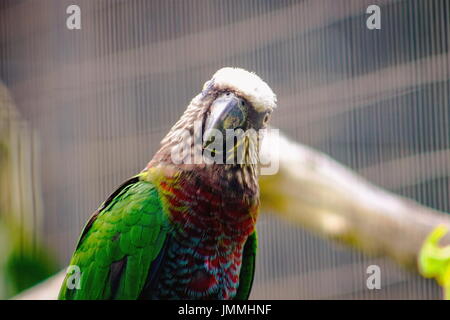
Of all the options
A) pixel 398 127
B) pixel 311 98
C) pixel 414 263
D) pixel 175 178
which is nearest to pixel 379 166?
pixel 398 127

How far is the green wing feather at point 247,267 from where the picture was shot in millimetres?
1560

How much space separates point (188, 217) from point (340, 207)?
109 centimetres

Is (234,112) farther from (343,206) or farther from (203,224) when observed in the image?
(343,206)

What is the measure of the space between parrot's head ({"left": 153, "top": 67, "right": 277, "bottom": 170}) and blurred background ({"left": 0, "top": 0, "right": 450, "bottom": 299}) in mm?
1318

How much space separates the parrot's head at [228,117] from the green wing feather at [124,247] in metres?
0.17

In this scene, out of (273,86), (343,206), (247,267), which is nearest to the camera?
(247,267)

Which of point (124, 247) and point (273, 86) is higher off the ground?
point (273, 86)

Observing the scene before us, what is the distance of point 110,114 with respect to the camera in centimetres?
293

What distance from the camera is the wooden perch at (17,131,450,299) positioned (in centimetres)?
221

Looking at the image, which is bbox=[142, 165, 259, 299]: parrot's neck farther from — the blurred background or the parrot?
the blurred background

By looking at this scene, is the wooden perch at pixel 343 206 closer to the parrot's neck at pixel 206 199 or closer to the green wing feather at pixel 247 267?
the green wing feather at pixel 247 267

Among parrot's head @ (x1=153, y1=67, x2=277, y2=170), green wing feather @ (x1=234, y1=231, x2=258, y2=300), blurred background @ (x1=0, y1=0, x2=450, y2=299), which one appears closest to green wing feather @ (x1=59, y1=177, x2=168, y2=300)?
parrot's head @ (x1=153, y1=67, x2=277, y2=170)

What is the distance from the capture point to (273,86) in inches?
103

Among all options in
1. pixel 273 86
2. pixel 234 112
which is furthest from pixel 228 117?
pixel 273 86
